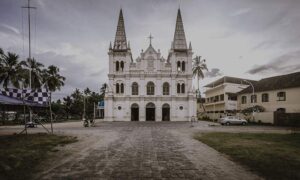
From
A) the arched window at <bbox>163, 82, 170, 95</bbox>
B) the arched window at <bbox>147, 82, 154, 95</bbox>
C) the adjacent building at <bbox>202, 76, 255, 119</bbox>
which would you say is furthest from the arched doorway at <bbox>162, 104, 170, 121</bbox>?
the adjacent building at <bbox>202, 76, 255, 119</bbox>

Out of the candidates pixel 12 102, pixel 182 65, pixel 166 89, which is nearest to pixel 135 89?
pixel 166 89

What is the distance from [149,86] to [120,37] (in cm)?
1137

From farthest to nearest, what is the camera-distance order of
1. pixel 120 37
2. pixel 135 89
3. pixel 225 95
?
pixel 225 95 < pixel 120 37 < pixel 135 89

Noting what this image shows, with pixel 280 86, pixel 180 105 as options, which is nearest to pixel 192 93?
pixel 180 105

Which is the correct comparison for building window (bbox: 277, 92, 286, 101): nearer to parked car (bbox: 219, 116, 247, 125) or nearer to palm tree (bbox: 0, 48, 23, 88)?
parked car (bbox: 219, 116, 247, 125)

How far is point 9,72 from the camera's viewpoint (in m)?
37.0

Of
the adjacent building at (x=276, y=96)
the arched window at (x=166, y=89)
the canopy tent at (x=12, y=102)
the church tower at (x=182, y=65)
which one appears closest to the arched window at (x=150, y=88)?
the arched window at (x=166, y=89)

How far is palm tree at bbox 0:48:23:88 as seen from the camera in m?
36.7

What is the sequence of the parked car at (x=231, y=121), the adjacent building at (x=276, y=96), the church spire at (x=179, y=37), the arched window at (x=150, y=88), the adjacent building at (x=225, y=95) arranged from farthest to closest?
1. the adjacent building at (x=225, y=95)
2. the church spire at (x=179, y=37)
3. the arched window at (x=150, y=88)
4. the adjacent building at (x=276, y=96)
5. the parked car at (x=231, y=121)

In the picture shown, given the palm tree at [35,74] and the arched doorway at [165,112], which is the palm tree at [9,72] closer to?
the palm tree at [35,74]

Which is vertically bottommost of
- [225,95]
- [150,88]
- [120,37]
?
[225,95]

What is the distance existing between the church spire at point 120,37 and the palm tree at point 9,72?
56.6 ft

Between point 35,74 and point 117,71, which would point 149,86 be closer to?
point 117,71

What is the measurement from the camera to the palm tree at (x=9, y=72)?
36.7 metres
